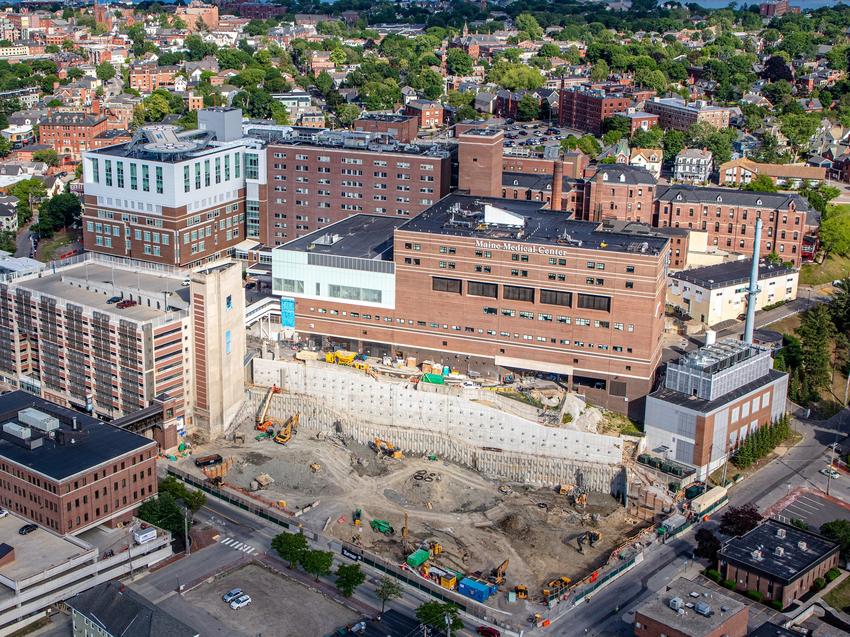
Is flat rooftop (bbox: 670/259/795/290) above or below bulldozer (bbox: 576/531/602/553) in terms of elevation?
above

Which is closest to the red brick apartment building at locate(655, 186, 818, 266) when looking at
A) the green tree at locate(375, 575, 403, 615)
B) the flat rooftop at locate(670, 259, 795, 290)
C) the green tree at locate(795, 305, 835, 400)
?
the flat rooftop at locate(670, 259, 795, 290)

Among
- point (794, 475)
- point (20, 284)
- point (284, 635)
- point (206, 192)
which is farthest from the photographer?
point (206, 192)

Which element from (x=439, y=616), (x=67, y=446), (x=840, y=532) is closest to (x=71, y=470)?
(x=67, y=446)

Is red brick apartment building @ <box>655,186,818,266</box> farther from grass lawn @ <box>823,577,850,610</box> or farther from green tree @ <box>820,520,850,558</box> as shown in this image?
grass lawn @ <box>823,577,850,610</box>

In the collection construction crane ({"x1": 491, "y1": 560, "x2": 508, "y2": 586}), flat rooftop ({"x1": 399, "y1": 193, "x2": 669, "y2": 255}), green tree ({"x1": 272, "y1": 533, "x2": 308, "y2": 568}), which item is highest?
flat rooftop ({"x1": 399, "y1": 193, "x2": 669, "y2": 255})

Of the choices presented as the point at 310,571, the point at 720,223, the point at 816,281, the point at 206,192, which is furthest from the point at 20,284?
the point at 816,281

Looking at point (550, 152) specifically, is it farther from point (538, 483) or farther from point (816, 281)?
point (538, 483)

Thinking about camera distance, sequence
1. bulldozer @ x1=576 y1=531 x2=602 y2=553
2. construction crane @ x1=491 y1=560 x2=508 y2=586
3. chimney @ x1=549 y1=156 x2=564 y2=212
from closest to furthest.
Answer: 1. construction crane @ x1=491 y1=560 x2=508 y2=586
2. bulldozer @ x1=576 y1=531 x2=602 y2=553
3. chimney @ x1=549 y1=156 x2=564 y2=212
